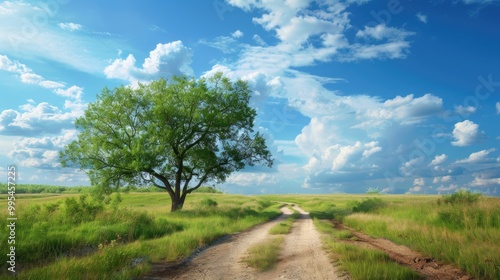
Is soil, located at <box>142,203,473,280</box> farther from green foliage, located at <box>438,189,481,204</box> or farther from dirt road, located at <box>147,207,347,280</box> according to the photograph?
green foliage, located at <box>438,189,481,204</box>

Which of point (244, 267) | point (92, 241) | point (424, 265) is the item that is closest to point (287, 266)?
point (244, 267)

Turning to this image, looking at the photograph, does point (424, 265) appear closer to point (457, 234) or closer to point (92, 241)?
point (457, 234)

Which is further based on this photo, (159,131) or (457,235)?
(159,131)

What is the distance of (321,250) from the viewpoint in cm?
1223

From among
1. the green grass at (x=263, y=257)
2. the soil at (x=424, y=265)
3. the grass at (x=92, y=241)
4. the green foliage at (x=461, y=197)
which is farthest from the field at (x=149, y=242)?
the green foliage at (x=461, y=197)

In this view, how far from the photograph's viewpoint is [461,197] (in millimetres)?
25500

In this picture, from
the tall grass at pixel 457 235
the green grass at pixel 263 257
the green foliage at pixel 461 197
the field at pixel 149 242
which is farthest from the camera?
the green foliage at pixel 461 197

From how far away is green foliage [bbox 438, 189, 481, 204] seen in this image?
81.0 feet

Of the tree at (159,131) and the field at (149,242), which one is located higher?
the tree at (159,131)

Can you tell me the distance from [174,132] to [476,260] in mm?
26769

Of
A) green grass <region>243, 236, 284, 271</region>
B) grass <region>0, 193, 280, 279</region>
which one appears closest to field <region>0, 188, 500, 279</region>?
grass <region>0, 193, 280, 279</region>

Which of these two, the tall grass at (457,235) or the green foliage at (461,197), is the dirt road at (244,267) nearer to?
the tall grass at (457,235)

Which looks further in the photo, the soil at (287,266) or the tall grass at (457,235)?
the tall grass at (457,235)

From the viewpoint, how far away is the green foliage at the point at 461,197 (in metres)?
24.7
